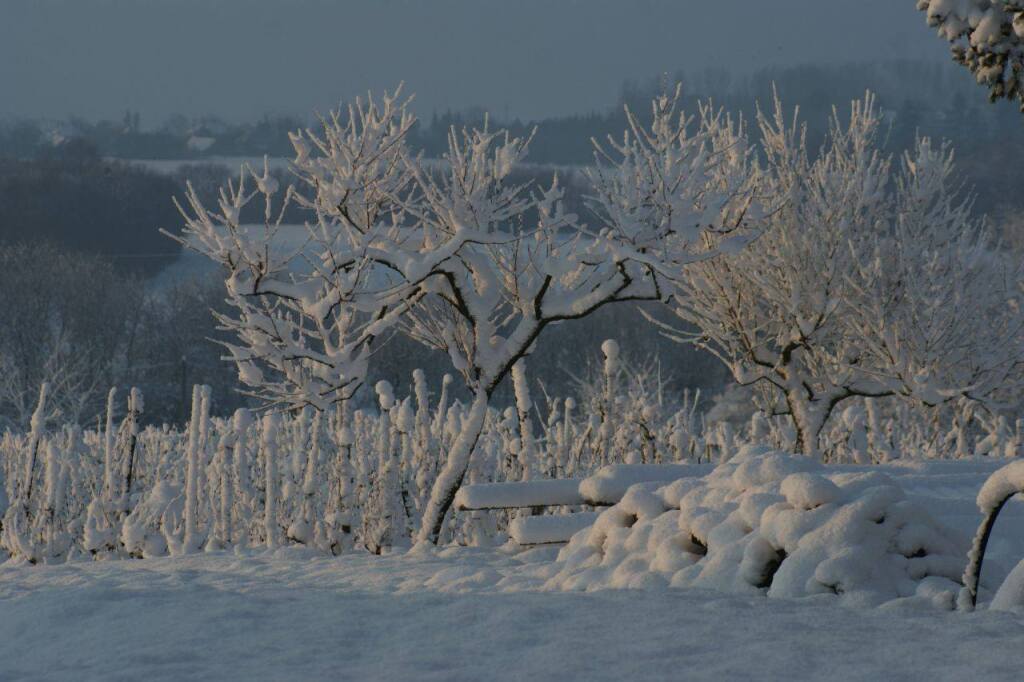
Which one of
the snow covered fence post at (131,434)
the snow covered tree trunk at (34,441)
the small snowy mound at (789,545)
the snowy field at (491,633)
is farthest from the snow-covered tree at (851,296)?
the snowy field at (491,633)

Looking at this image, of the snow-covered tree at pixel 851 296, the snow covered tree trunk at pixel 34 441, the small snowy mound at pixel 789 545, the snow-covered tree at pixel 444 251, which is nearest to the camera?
the small snowy mound at pixel 789 545

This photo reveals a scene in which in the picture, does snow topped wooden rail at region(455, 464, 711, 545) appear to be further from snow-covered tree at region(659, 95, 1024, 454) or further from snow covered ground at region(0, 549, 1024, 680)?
snow-covered tree at region(659, 95, 1024, 454)

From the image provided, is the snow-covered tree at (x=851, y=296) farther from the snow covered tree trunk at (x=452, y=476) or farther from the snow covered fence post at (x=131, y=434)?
the snow covered fence post at (x=131, y=434)

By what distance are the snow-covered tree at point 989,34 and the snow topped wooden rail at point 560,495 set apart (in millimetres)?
3290

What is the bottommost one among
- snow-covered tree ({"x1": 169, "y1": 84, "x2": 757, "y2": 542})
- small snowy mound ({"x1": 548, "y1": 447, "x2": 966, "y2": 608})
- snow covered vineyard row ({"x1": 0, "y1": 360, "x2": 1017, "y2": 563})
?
snow covered vineyard row ({"x1": 0, "y1": 360, "x2": 1017, "y2": 563})

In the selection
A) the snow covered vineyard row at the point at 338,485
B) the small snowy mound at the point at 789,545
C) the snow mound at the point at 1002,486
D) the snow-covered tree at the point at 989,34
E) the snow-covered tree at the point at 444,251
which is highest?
the snow-covered tree at the point at 989,34

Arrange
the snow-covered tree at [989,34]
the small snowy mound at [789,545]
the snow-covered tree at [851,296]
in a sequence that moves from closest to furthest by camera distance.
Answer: the small snowy mound at [789,545], the snow-covered tree at [989,34], the snow-covered tree at [851,296]

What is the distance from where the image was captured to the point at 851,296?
15.3m

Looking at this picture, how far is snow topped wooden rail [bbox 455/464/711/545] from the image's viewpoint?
23.8 feet

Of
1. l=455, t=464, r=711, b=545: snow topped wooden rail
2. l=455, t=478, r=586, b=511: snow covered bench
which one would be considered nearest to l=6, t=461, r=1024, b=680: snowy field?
l=455, t=464, r=711, b=545: snow topped wooden rail

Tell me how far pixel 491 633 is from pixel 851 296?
39.0 feet

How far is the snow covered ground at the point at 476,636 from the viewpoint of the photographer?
4031 millimetres

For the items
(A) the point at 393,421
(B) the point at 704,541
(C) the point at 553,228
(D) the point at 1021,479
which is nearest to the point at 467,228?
(C) the point at 553,228

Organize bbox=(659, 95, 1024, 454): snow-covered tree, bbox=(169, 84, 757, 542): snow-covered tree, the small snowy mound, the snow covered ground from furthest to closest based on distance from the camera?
bbox=(659, 95, 1024, 454): snow-covered tree
bbox=(169, 84, 757, 542): snow-covered tree
the small snowy mound
the snow covered ground
